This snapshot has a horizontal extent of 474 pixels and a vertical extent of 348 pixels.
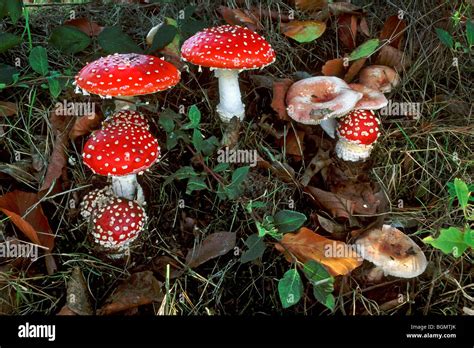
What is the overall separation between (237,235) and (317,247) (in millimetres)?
474

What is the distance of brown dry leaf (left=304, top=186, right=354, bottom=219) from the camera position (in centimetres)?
263

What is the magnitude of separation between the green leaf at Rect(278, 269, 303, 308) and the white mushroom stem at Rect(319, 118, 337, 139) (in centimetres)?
116

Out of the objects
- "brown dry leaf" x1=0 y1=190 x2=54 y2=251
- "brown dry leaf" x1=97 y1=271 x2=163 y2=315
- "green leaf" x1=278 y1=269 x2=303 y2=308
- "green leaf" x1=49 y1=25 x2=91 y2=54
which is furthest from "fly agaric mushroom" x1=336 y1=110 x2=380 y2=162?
"brown dry leaf" x1=0 y1=190 x2=54 y2=251

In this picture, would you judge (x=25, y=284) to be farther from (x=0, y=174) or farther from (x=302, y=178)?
(x=302, y=178)

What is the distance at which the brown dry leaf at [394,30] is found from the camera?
10.6 feet

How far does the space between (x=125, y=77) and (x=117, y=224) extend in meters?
0.73

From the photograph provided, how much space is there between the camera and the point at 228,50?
2.50m

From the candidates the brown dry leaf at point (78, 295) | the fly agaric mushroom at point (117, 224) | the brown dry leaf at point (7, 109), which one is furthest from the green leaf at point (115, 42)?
the brown dry leaf at point (78, 295)

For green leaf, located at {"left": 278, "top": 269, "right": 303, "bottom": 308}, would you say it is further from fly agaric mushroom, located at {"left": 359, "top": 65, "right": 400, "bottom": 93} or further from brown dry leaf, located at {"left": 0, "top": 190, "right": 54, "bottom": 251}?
fly agaric mushroom, located at {"left": 359, "top": 65, "right": 400, "bottom": 93}

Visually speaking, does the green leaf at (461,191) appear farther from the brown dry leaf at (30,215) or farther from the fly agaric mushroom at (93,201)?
the brown dry leaf at (30,215)

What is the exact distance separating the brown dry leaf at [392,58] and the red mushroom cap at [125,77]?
4.72ft

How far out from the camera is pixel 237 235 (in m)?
2.69

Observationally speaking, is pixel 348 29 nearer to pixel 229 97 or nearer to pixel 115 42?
A: pixel 229 97

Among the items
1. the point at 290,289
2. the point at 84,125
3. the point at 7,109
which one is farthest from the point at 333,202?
the point at 7,109
